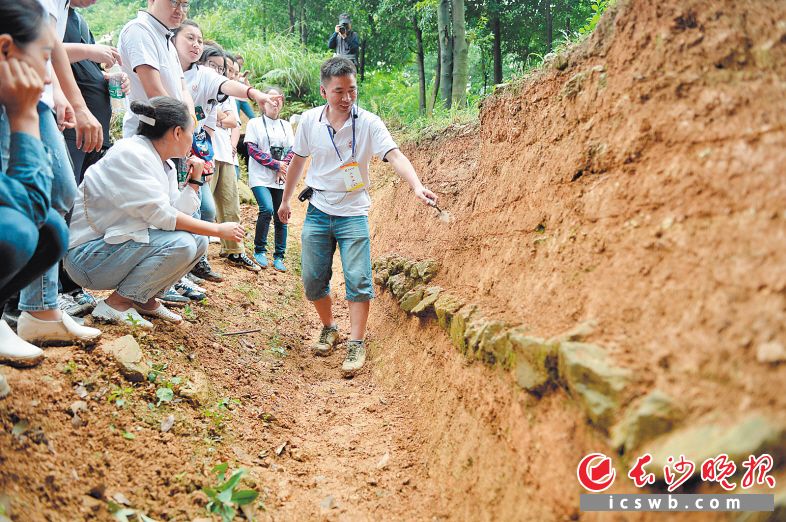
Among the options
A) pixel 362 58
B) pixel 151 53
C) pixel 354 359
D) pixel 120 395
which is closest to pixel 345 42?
pixel 362 58

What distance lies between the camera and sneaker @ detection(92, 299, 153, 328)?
10.0ft

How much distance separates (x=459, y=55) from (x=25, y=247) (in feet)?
22.1

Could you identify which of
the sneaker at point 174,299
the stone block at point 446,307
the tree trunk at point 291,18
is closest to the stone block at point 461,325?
the stone block at point 446,307

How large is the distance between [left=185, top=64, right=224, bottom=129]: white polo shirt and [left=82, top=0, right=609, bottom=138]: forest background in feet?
2.35

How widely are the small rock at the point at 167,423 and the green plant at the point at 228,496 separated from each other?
0.38 metres

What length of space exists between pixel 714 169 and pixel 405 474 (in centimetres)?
198

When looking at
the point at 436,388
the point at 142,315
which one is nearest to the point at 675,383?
A: the point at 436,388

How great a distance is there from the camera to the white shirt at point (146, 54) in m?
3.41

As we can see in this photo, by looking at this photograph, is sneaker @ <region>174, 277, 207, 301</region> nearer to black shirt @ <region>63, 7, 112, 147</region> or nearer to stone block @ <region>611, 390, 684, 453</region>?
black shirt @ <region>63, 7, 112, 147</region>

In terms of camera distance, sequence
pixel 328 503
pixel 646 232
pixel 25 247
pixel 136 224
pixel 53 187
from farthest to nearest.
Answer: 1. pixel 136 224
2. pixel 328 503
3. pixel 53 187
4. pixel 646 232
5. pixel 25 247

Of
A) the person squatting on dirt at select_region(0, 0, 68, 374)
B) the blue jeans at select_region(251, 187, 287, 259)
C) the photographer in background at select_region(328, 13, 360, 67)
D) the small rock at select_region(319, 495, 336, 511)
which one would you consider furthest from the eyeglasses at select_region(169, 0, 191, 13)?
the photographer in background at select_region(328, 13, 360, 67)

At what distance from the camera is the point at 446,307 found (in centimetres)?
317

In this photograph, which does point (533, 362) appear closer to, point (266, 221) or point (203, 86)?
point (203, 86)

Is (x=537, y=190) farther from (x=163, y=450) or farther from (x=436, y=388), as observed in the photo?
(x=163, y=450)
